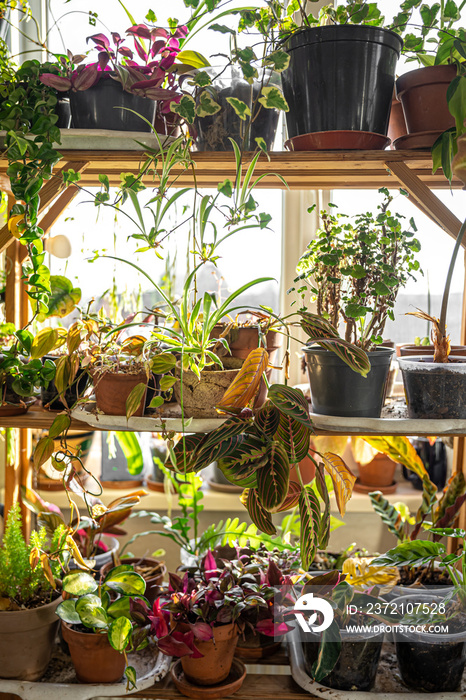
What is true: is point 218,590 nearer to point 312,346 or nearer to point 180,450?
point 180,450

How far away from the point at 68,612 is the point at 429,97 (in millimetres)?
1470

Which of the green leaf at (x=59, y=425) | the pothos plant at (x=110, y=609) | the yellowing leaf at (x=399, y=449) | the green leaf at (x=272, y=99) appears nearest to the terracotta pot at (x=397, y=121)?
the green leaf at (x=272, y=99)

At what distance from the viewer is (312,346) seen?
134 centimetres

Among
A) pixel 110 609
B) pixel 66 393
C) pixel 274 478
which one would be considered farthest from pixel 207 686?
pixel 66 393

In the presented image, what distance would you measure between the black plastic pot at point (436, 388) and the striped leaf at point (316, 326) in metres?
0.20

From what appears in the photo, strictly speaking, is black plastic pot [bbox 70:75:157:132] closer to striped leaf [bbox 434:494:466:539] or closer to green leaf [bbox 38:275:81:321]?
green leaf [bbox 38:275:81:321]

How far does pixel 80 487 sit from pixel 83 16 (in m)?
1.69

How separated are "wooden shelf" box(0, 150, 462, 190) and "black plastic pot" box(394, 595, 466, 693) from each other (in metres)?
1.11

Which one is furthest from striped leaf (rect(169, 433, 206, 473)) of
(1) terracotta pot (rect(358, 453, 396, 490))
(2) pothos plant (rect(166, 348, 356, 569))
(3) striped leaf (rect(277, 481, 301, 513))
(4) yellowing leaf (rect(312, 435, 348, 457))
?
(1) terracotta pot (rect(358, 453, 396, 490))

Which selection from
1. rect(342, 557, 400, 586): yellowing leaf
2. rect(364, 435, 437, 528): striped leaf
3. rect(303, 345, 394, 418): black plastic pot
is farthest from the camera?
rect(364, 435, 437, 528): striped leaf

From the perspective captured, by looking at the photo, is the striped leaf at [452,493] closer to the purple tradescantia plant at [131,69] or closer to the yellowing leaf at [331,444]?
the yellowing leaf at [331,444]

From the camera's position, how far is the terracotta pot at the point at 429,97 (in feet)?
4.25

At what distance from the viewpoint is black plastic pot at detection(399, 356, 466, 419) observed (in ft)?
4.17

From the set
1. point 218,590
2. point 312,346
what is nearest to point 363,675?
point 218,590
